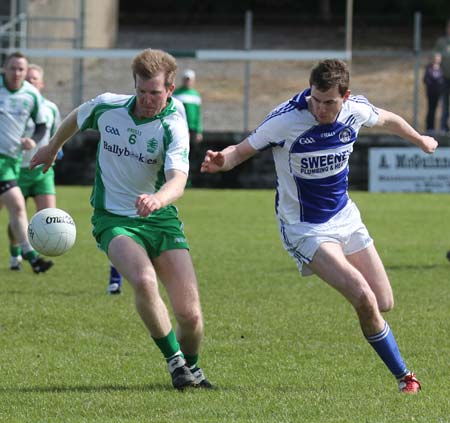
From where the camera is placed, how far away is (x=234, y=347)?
8.30 m

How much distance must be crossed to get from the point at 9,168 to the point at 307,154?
5.99 m

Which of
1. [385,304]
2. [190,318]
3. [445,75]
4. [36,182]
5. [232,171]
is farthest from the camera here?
[445,75]

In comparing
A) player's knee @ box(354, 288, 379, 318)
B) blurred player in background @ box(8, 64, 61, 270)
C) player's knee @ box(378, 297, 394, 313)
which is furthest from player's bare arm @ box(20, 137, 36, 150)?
player's knee @ box(354, 288, 379, 318)

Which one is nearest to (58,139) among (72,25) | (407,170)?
(407,170)

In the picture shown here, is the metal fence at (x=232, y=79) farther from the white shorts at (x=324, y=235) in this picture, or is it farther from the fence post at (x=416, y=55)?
the white shorts at (x=324, y=235)

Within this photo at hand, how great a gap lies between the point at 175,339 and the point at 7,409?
110 centimetres

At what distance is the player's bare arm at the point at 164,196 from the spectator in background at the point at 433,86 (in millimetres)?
18664

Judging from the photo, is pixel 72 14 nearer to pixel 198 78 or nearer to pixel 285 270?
pixel 198 78

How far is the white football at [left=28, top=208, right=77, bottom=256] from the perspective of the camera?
7391 mm

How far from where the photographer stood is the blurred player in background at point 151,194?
6699mm

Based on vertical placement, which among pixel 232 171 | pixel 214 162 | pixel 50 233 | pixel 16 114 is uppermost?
pixel 214 162

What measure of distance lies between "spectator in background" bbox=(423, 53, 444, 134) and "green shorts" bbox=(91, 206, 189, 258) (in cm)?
1844

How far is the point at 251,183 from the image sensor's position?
2423 centimetres

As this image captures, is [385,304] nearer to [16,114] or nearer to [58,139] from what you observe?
[58,139]
